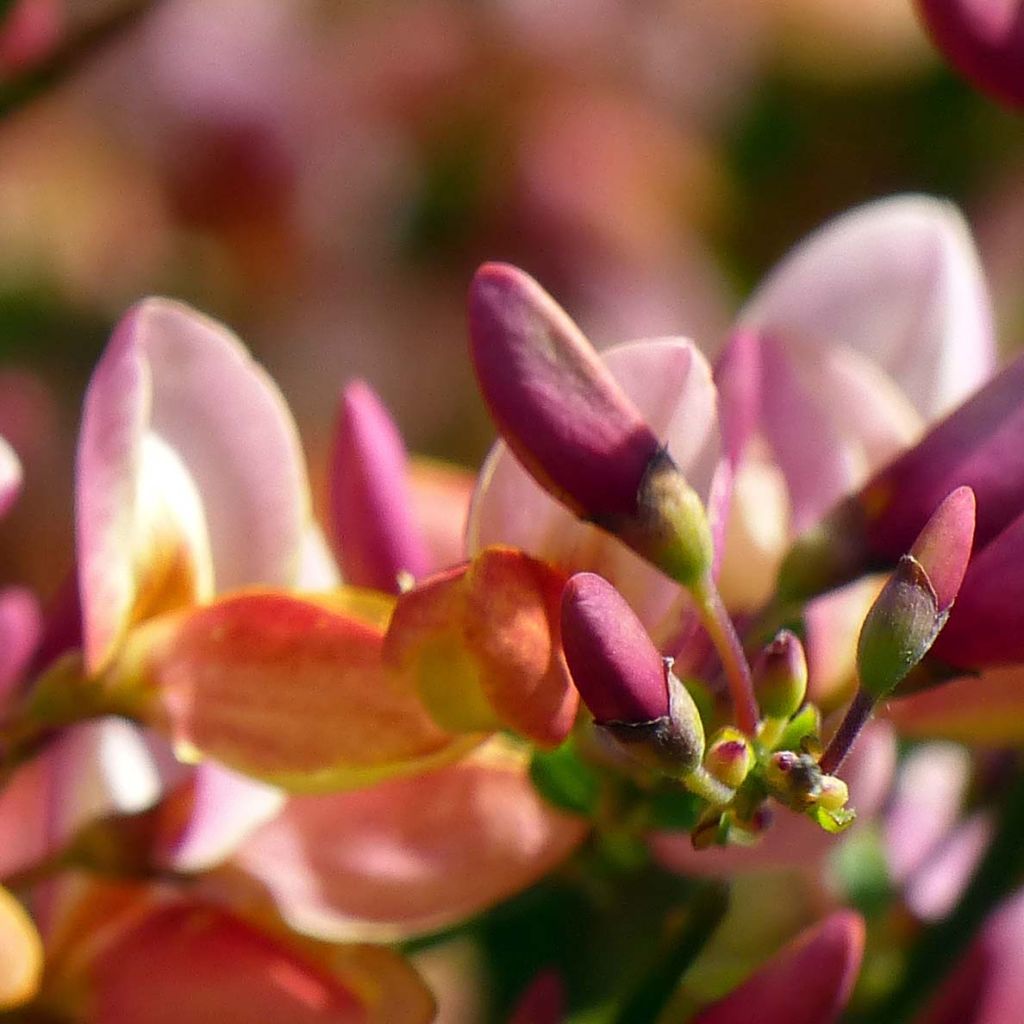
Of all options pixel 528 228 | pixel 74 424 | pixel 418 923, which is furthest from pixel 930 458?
pixel 528 228

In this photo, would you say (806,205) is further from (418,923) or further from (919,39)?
(418,923)

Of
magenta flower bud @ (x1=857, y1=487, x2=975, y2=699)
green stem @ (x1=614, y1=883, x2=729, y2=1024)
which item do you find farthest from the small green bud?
green stem @ (x1=614, y1=883, x2=729, y2=1024)

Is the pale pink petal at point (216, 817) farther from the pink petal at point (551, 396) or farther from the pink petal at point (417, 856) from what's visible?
the pink petal at point (551, 396)

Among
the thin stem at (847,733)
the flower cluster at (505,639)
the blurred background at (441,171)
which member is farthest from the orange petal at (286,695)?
the blurred background at (441,171)

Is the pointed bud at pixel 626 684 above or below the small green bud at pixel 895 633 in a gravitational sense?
below

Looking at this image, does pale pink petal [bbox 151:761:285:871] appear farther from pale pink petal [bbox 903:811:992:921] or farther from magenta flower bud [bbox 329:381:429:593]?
pale pink petal [bbox 903:811:992:921]

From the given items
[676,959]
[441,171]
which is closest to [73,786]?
[676,959]
